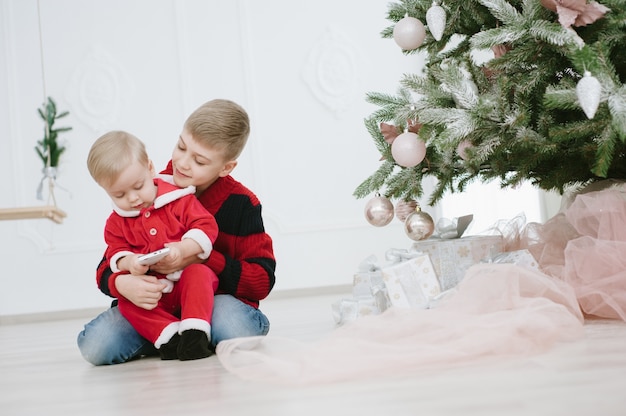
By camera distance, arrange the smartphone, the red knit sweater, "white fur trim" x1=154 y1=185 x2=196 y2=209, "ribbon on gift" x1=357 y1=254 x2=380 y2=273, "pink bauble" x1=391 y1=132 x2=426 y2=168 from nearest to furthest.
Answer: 1. the smartphone
2. "white fur trim" x1=154 y1=185 x2=196 y2=209
3. the red knit sweater
4. "pink bauble" x1=391 y1=132 x2=426 y2=168
5. "ribbon on gift" x1=357 y1=254 x2=380 y2=273

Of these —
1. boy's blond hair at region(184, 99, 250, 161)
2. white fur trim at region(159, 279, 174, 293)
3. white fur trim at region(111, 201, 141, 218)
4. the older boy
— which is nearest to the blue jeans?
the older boy

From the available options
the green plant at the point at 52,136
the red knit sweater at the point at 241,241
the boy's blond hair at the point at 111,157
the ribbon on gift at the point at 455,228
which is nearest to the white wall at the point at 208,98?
the green plant at the point at 52,136

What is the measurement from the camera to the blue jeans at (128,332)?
56.1 inches

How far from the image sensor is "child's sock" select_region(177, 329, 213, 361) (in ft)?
4.38

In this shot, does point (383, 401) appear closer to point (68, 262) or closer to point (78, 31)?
point (68, 262)

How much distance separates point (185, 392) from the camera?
980 mm

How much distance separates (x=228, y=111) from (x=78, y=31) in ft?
9.70

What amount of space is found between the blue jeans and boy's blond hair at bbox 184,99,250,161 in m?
0.33

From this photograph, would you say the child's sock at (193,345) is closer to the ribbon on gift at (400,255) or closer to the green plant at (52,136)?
the ribbon on gift at (400,255)

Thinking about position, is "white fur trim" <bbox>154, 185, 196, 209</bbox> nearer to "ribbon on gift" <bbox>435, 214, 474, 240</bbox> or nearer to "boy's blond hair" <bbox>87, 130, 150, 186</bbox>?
"boy's blond hair" <bbox>87, 130, 150, 186</bbox>

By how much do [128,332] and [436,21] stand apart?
985mm

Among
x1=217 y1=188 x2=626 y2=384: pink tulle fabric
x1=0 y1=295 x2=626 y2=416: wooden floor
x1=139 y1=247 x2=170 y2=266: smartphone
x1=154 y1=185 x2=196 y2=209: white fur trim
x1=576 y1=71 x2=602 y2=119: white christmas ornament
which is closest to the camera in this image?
x1=0 y1=295 x2=626 y2=416: wooden floor

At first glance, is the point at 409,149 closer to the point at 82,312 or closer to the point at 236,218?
the point at 236,218

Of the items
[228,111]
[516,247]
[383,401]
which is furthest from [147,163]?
[516,247]
